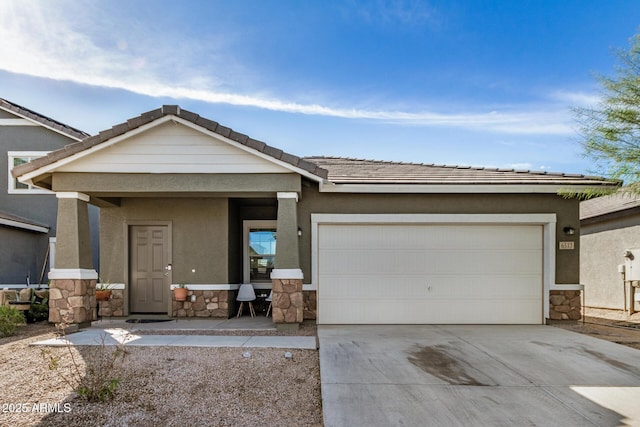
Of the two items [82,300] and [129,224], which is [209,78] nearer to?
[129,224]

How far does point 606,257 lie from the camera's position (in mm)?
11953

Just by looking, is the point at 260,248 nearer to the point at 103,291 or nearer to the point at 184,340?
the point at 103,291

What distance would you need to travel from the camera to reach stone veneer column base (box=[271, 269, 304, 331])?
761 centimetres

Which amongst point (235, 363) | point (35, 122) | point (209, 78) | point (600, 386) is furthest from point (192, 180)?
point (35, 122)

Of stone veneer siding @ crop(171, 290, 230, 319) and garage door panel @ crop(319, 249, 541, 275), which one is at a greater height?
garage door panel @ crop(319, 249, 541, 275)

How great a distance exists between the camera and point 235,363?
549cm

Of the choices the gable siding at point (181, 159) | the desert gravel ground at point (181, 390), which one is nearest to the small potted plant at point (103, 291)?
the desert gravel ground at point (181, 390)

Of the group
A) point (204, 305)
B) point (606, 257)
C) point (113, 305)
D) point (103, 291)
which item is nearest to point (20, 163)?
point (103, 291)

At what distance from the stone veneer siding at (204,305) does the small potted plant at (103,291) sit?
4.75ft

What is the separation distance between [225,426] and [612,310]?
1235cm

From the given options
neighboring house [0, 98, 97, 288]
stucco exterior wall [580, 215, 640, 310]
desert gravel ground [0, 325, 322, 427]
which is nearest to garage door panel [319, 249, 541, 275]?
desert gravel ground [0, 325, 322, 427]

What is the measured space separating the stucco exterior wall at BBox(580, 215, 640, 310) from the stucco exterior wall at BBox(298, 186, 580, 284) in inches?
151

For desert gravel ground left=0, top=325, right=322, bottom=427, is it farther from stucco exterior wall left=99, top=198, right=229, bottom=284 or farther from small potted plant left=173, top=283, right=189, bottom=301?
stucco exterior wall left=99, top=198, right=229, bottom=284

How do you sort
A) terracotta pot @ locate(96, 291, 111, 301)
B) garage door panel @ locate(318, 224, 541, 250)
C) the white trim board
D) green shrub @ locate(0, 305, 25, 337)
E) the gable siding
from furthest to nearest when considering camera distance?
terracotta pot @ locate(96, 291, 111, 301) → garage door panel @ locate(318, 224, 541, 250) → the white trim board → the gable siding → green shrub @ locate(0, 305, 25, 337)
